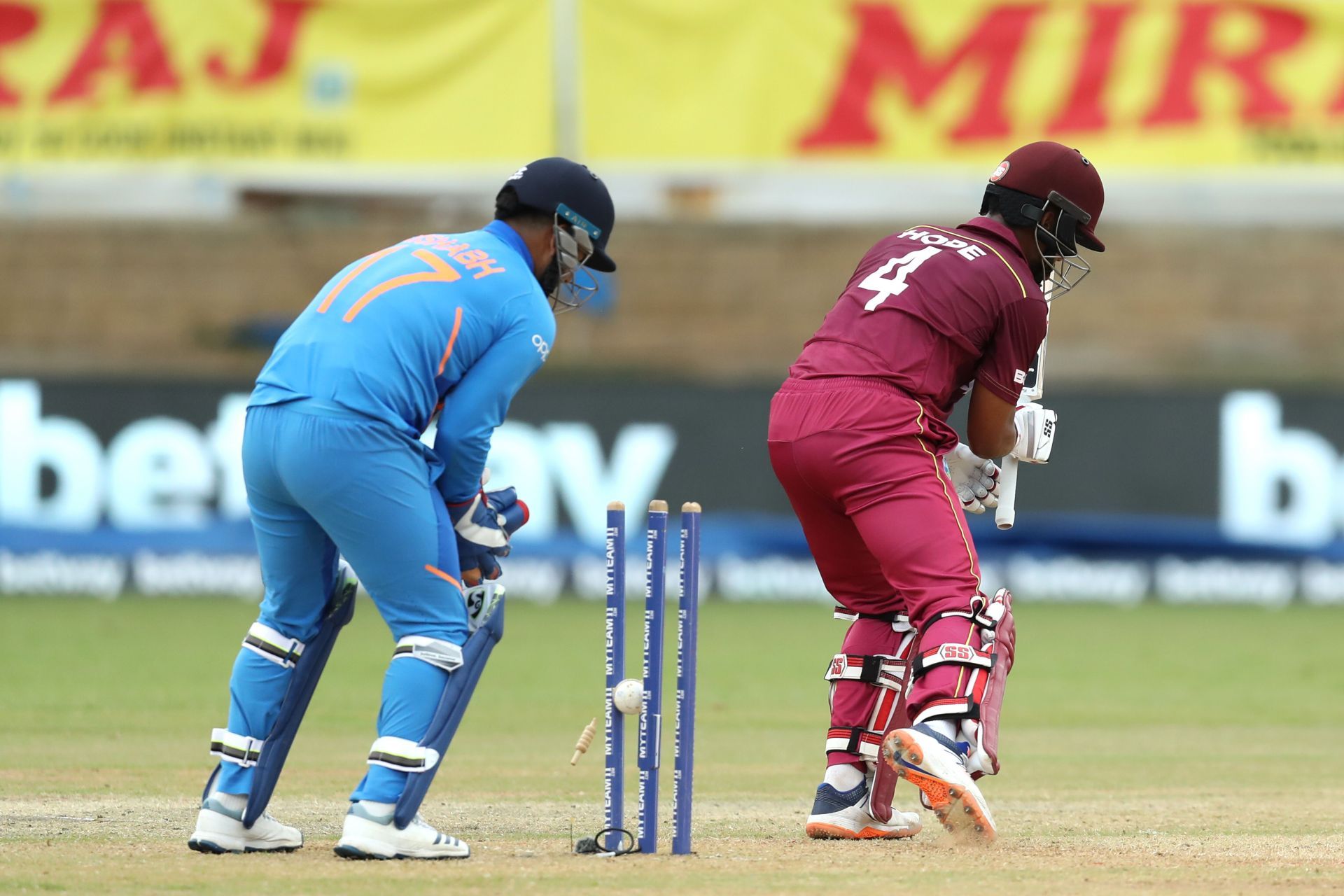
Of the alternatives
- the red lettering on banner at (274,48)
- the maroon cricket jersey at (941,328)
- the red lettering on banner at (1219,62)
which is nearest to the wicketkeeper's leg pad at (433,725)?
the maroon cricket jersey at (941,328)

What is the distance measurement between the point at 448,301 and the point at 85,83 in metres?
12.1

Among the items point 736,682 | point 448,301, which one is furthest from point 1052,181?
point 736,682

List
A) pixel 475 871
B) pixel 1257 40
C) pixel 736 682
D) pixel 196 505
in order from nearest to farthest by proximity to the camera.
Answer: pixel 475 871 → pixel 736 682 → pixel 196 505 → pixel 1257 40

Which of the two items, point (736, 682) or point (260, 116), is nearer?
point (736, 682)

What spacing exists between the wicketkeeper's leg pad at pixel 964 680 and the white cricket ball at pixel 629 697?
888mm

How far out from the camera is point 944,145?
1652 centimetres

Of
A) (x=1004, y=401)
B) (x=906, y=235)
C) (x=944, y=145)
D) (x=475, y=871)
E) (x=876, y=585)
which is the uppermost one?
(x=944, y=145)

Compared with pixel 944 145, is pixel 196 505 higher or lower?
lower

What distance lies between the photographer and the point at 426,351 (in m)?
5.48

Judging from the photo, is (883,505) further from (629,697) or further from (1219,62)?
(1219,62)

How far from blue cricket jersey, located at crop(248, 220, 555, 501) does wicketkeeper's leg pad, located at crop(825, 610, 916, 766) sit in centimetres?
151

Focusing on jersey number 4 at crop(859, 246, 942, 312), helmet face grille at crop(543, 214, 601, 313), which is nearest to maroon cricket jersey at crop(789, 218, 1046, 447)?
jersey number 4 at crop(859, 246, 942, 312)

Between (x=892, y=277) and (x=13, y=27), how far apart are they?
40.8 feet

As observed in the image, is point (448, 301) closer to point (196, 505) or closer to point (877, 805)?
point (877, 805)
